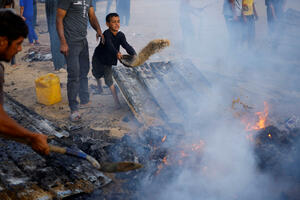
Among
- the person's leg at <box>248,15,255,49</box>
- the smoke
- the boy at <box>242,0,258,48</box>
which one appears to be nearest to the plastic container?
the smoke

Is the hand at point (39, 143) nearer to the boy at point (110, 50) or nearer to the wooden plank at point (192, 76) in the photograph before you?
the boy at point (110, 50)

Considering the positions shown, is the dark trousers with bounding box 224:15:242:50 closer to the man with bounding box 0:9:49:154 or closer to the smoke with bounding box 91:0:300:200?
the smoke with bounding box 91:0:300:200

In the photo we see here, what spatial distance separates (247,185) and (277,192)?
1.09ft

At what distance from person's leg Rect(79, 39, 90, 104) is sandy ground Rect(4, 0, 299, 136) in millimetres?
256

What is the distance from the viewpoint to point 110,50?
16.1ft

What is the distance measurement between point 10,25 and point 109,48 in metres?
2.83

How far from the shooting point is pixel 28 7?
31.4ft

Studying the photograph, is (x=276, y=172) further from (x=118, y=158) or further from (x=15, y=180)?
(x=15, y=180)

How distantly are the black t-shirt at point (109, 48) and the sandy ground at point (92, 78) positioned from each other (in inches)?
39.9

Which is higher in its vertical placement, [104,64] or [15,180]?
[104,64]

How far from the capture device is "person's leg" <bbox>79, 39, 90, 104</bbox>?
16.9 ft

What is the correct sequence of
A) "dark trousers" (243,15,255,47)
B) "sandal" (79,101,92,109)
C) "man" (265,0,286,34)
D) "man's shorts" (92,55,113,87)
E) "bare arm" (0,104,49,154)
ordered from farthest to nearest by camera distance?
1. "man" (265,0,286,34)
2. "dark trousers" (243,15,255,47)
3. "sandal" (79,101,92,109)
4. "man's shorts" (92,55,113,87)
5. "bare arm" (0,104,49,154)

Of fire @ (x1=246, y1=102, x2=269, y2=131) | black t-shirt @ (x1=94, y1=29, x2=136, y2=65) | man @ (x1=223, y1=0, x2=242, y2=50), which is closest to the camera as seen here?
fire @ (x1=246, y1=102, x2=269, y2=131)

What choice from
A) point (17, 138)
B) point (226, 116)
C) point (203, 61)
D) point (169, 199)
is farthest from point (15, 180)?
point (203, 61)
